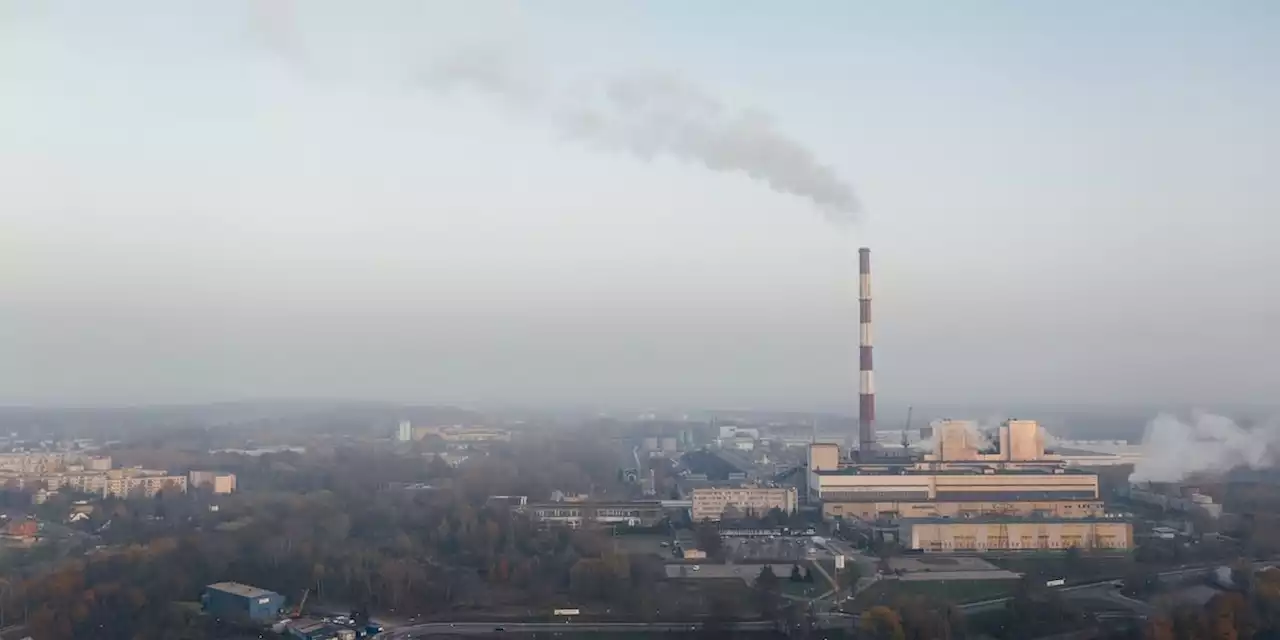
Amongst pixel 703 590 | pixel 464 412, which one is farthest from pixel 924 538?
pixel 464 412

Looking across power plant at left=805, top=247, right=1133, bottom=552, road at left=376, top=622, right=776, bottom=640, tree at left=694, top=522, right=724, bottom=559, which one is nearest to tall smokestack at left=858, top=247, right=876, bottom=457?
power plant at left=805, top=247, right=1133, bottom=552

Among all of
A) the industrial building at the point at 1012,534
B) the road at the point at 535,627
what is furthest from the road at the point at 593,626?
the industrial building at the point at 1012,534

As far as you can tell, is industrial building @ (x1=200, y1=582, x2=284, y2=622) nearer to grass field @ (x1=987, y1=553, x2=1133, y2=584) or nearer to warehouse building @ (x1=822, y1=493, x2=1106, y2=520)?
grass field @ (x1=987, y1=553, x2=1133, y2=584)

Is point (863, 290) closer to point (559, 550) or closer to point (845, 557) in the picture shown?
point (845, 557)

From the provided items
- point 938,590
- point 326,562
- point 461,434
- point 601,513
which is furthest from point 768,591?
point 461,434

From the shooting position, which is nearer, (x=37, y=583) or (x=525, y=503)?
(x=37, y=583)

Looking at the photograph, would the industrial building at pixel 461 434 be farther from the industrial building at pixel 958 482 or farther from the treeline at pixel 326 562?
the industrial building at pixel 958 482

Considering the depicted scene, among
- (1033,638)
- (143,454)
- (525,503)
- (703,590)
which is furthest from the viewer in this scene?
(143,454)
